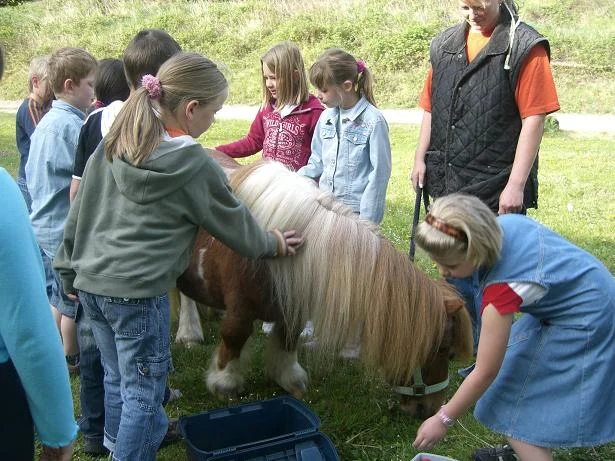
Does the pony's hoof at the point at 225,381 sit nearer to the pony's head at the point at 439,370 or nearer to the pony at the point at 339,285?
the pony at the point at 339,285

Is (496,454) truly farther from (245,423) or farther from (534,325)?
(245,423)

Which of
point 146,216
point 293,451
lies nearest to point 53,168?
point 146,216

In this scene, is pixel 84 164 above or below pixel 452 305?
above

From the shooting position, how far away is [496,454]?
2.99m

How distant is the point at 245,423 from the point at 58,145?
1638 millimetres

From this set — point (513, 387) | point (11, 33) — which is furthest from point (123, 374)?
point (11, 33)

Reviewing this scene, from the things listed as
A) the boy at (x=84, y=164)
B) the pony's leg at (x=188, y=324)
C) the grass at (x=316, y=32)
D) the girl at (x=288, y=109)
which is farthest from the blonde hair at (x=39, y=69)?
the grass at (x=316, y=32)

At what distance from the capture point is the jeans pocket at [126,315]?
7.86ft

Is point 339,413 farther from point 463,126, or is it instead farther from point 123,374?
point 463,126

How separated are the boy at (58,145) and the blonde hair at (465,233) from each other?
6.28ft

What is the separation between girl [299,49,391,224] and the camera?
3.74 metres

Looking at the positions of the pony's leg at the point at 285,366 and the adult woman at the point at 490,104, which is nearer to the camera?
the adult woman at the point at 490,104

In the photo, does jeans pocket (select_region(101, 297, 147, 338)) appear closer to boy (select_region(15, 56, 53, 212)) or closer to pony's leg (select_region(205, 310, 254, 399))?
pony's leg (select_region(205, 310, 254, 399))

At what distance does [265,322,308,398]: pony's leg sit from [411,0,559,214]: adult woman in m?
1.24
